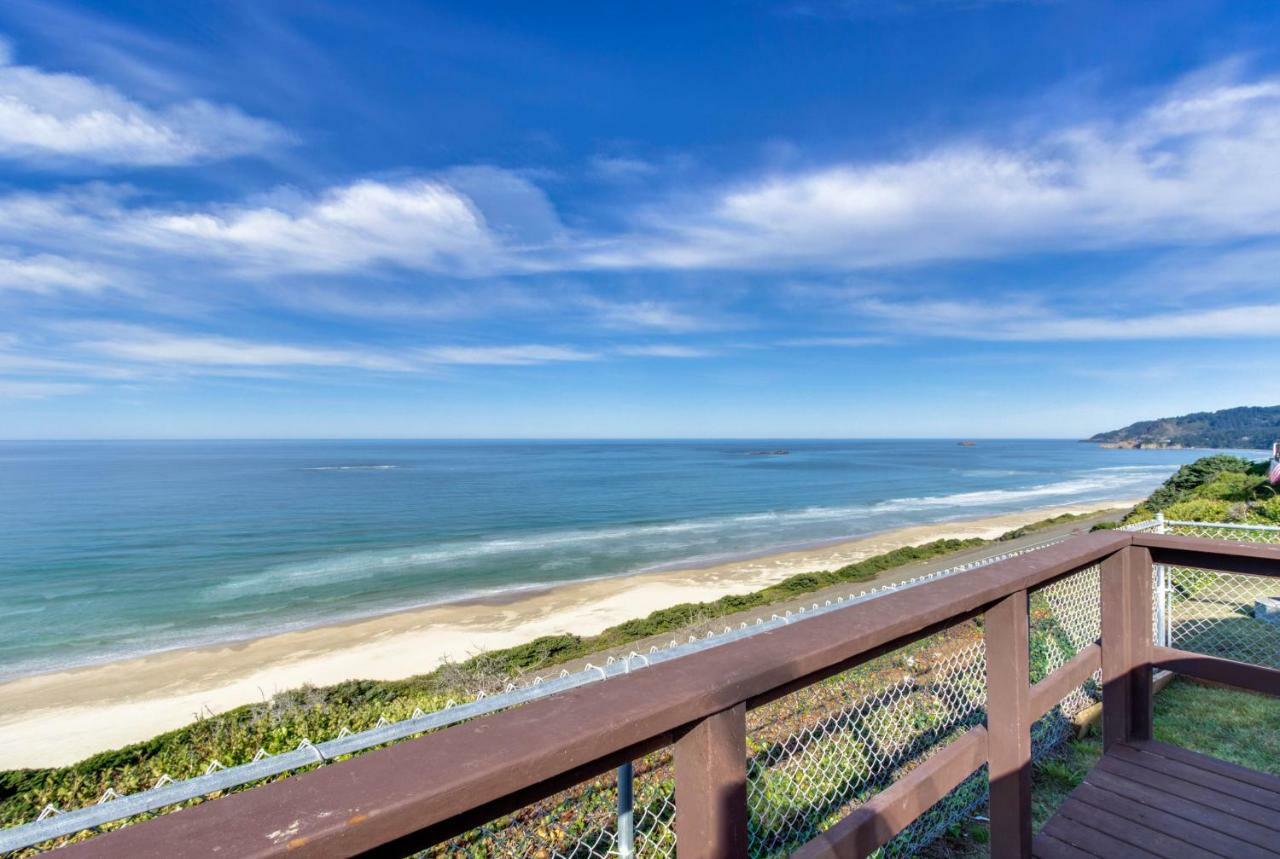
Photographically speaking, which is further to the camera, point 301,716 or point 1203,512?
point 1203,512

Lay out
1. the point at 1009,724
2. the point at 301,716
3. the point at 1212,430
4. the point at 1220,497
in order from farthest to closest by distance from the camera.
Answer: the point at 1212,430 → the point at 1220,497 → the point at 301,716 → the point at 1009,724

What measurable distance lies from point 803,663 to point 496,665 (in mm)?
12015

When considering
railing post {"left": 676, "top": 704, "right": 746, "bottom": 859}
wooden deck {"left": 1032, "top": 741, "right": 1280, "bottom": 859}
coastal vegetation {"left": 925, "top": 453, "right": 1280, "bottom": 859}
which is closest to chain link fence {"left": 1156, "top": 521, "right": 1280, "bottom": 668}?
coastal vegetation {"left": 925, "top": 453, "right": 1280, "bottom": 859}

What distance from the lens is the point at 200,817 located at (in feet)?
Answer: 2.19

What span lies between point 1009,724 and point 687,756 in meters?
1.31

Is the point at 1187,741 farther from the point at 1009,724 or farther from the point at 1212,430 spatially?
the point at 1212,430

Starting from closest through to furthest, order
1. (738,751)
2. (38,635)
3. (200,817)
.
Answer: (200,817) → (738,751) → (38,635)

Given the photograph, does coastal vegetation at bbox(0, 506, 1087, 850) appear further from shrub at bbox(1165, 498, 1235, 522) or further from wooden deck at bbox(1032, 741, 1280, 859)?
shrub at bbox(1165, 498, 1235, 522)

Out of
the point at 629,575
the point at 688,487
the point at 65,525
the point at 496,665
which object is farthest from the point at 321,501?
the point at 496,665

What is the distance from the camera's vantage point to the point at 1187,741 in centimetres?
340

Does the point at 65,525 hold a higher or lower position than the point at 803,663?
lower

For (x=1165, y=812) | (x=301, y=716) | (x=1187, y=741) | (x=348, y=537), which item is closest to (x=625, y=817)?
(x=1165, y=812)

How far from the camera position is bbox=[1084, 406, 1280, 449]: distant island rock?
126562mm

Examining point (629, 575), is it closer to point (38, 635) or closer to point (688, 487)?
point (38, 635)
